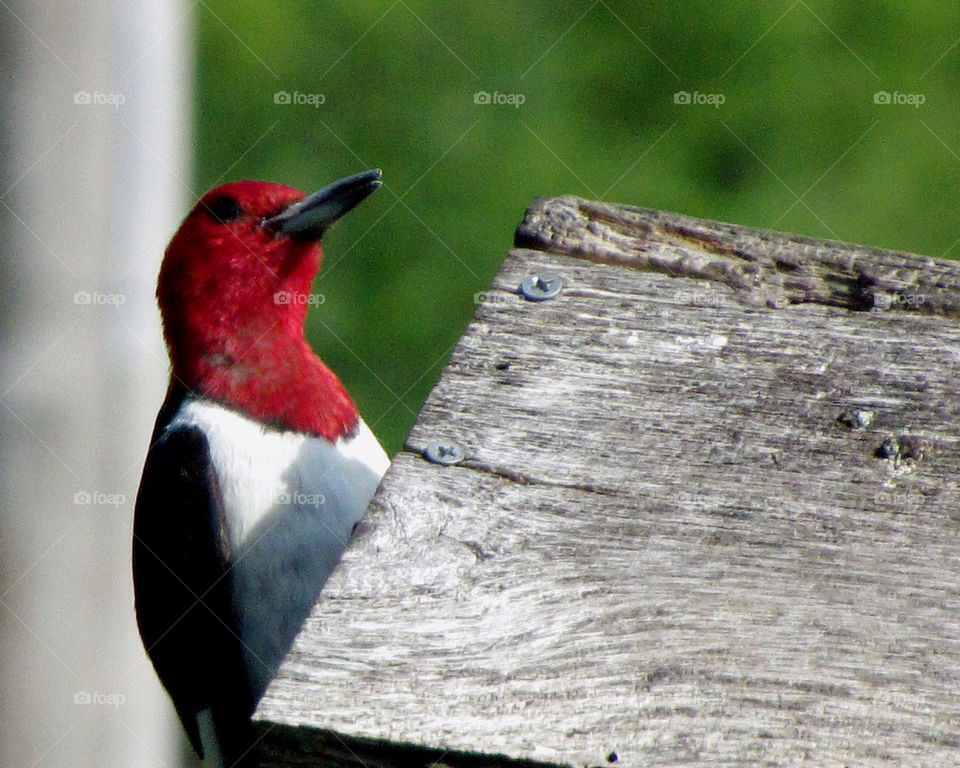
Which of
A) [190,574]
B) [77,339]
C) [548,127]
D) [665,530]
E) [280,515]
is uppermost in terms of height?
[548,127]

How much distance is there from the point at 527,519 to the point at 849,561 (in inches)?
17.2

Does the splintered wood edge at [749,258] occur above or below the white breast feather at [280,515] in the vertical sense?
above

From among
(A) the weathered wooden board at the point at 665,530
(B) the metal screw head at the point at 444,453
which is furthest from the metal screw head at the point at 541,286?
(B) the metal screw head at the point at 444,453

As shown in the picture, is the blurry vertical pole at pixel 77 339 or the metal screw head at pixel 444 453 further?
the blurry vertical pole at pixel 77 339

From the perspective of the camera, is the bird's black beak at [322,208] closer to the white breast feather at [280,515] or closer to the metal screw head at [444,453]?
the white breast feather at [280,515]

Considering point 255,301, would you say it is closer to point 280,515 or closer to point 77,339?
point 77,339

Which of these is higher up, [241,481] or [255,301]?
[255,301]

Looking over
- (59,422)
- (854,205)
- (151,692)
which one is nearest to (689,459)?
(59,422)

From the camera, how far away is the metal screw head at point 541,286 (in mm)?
2408

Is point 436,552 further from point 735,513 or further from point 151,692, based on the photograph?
point 151,692

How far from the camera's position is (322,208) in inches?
146

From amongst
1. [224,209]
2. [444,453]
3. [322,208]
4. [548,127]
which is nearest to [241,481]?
[322,208]

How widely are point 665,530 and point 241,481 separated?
1.51 metres

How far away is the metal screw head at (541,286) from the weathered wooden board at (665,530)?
1 cm
